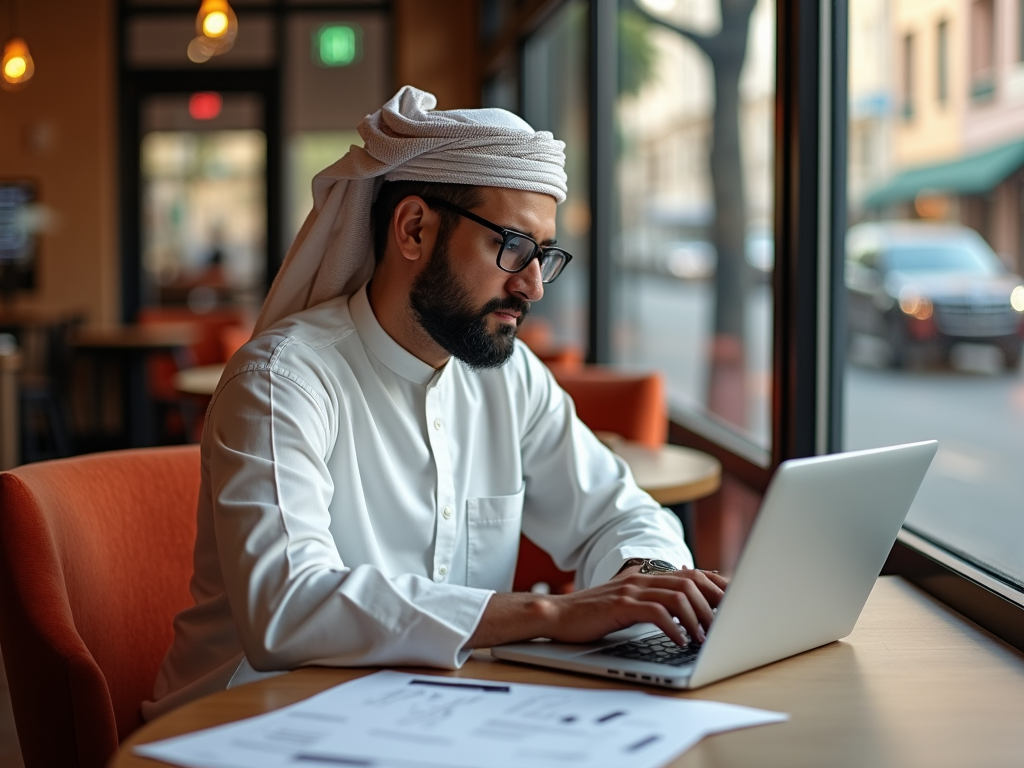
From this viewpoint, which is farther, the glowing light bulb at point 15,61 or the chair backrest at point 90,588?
the glowing light bulb at point 15,61

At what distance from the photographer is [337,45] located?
8.93m

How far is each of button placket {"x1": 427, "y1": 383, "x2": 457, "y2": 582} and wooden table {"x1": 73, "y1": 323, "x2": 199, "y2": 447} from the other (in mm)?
5427

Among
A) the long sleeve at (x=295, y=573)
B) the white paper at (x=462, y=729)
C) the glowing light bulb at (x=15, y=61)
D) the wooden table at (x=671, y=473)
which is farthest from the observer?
the glowing light bulb at (x=15, y=61)

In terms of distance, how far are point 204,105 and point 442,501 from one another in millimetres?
7905

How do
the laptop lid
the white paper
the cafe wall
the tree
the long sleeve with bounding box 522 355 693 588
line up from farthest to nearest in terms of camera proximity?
the cafe wall, the tree, the long sleeve with bounding box 522 355 693 588, the laptop lid, the white paper

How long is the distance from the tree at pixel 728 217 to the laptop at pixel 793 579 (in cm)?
266

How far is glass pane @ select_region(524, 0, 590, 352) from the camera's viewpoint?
5781 mm

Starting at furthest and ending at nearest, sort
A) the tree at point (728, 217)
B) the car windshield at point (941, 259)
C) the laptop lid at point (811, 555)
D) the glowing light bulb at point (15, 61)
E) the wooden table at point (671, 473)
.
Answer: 1. the glowing light bulb at point (15, 61)
2. the tree at point (728, 217)
3. the wooden table at point (671, 473)
4. the car windshield at point (941, 259)
5. the laptop lid at point (811, 555)

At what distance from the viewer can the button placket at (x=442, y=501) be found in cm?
166

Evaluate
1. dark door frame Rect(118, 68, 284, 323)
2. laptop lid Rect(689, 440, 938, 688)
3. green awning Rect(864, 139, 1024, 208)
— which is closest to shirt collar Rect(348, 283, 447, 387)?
laptop lid Rect(689, 440, 938, 688)

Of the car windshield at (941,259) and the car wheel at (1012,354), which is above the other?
the car windshield at (941,259)

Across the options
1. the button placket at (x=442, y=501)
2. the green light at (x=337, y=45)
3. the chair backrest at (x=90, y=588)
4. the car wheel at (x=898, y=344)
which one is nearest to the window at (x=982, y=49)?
the car wheel at (x=898, y=344)

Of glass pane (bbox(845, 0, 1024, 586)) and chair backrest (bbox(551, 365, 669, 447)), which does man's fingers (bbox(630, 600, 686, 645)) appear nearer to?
glass pane (bbox(845, 0, 1024, 586))

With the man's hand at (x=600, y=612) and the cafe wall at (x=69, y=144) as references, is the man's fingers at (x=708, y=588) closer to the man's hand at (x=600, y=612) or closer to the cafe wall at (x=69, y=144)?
the man's hand at (x=600, y=612)
